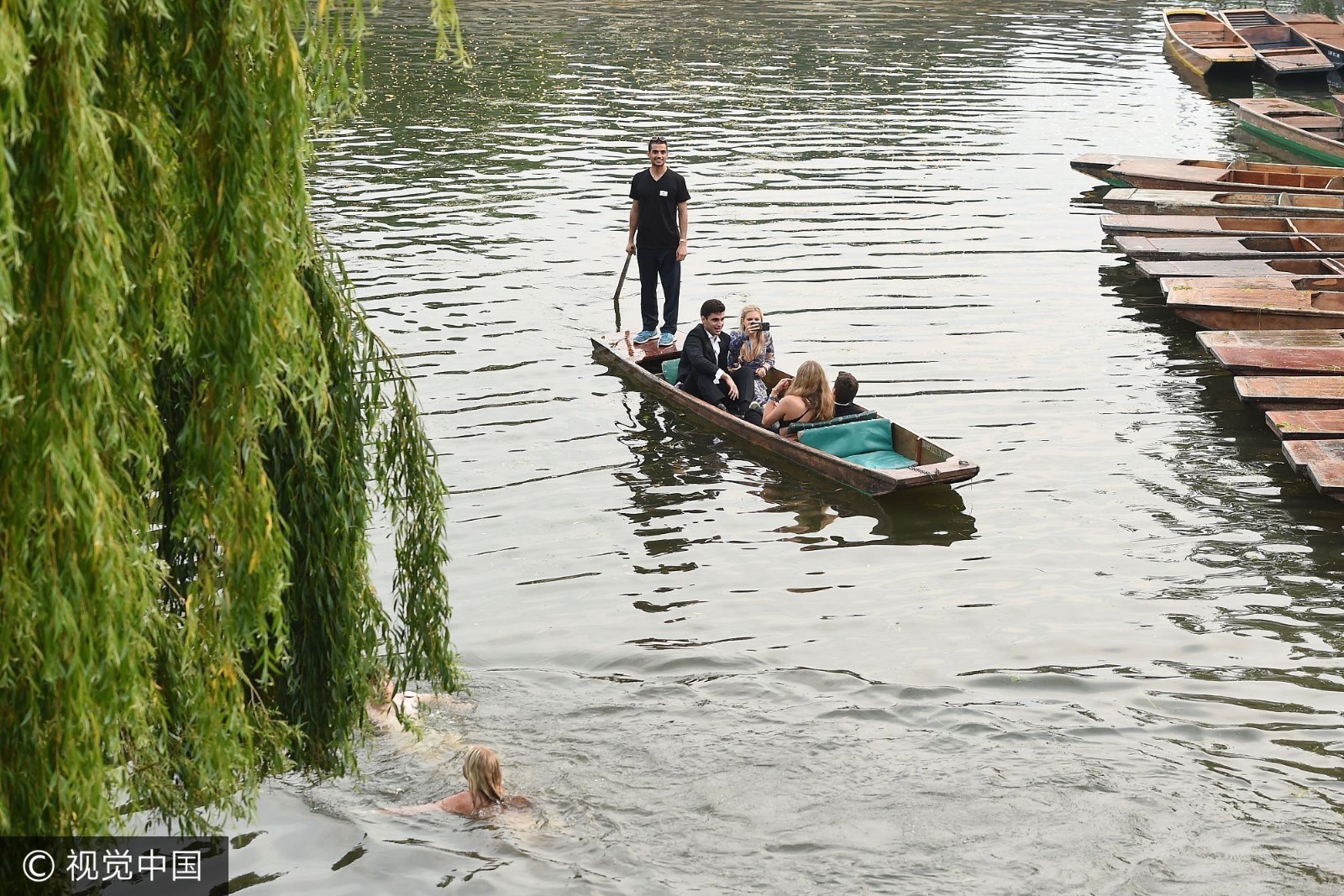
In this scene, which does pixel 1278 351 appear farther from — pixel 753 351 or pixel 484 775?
pixel 484 775

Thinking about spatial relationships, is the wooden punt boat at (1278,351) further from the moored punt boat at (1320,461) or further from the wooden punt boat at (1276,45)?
the wooden punt boat at (1276,45)

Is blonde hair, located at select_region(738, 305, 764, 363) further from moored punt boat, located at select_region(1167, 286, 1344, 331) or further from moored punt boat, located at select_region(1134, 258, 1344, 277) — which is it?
moored punt boat, located at select_region(1134, 258, 1344, 277)

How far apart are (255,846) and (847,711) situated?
142 inches

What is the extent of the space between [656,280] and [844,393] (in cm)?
335

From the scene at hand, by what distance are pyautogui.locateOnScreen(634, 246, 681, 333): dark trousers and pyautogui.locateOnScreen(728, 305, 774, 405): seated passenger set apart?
1.80m

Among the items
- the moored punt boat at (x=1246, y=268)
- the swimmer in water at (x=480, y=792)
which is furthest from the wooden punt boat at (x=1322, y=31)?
the swimmer in water at (x=480, y=792)

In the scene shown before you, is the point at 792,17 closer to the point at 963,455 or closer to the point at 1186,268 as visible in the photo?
the point at 1186,268

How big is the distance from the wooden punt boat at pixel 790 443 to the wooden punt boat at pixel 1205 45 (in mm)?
23743

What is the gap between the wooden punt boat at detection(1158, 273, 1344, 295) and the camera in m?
17.1

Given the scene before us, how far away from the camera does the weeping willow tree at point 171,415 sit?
14.6 ft

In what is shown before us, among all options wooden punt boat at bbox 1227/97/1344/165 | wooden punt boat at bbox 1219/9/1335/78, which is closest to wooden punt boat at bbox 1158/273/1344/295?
wooden punt boat at bbox 1227/97/1344/165

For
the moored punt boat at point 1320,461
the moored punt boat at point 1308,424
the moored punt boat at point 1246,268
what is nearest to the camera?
the moored punt boat at point 1320,461

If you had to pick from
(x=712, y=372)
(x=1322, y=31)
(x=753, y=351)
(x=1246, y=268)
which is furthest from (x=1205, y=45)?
(x=712, y=372)

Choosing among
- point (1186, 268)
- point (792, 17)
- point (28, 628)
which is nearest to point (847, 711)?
point (28, 628)
